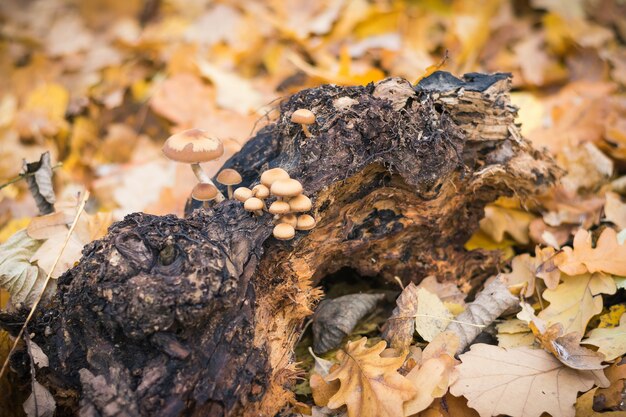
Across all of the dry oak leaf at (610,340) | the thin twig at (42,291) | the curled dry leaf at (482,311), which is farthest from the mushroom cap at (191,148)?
the dry oak leaf at (610,340)

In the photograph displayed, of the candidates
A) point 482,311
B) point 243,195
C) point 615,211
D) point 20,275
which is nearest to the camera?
point 243,195

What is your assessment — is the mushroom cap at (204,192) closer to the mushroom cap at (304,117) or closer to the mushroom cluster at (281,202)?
the mushroom cluster at (281,202)

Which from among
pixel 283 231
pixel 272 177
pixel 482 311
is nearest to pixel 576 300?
pixel 482 311

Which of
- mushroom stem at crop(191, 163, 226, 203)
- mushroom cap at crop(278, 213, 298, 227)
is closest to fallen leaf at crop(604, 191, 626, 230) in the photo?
mushroom cap at crop(278, 213, 298, 227)

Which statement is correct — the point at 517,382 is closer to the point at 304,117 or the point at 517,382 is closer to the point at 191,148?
the point at 304,117

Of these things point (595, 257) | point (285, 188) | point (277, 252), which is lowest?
point (595, 257)

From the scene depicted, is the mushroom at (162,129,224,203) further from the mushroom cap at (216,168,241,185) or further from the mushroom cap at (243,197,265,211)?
the mushroom cap at (243,197,265,211)

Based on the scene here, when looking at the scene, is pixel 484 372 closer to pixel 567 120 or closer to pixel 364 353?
pixel 364 353
